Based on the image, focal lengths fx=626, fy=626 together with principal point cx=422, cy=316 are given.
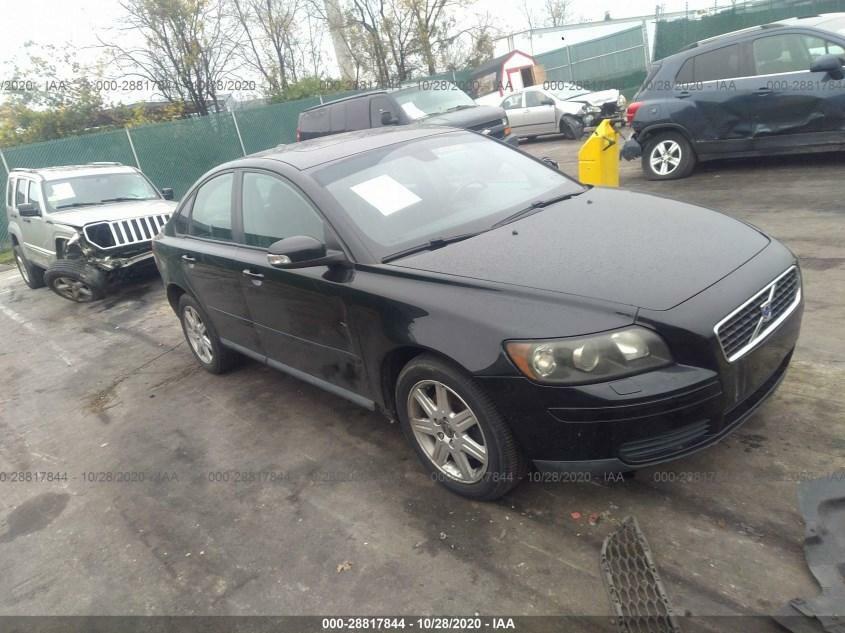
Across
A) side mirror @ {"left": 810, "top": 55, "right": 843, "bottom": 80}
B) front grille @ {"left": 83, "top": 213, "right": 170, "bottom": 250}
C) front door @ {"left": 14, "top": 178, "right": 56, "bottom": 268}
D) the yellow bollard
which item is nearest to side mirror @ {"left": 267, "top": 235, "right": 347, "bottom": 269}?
the yellow bollard

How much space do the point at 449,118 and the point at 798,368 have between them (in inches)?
345

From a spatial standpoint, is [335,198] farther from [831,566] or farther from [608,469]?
[831,566]

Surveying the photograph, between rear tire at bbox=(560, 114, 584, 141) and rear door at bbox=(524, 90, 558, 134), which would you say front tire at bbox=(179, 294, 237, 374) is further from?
rear door at bbox=(524, 90, 558, 134)

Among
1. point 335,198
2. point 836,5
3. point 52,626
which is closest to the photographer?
point 52,626

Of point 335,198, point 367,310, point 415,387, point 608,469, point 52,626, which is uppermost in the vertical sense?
point 335,198

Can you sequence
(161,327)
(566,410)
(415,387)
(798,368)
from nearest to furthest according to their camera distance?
(566,410) < (415,387) < (798,368) < (161,327)

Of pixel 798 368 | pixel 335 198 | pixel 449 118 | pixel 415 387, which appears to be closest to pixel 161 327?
pixel 335 198

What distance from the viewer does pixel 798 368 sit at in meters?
3.64

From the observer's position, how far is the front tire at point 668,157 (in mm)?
8555

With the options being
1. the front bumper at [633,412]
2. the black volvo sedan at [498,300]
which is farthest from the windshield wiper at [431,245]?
the front bumper at [633,412]

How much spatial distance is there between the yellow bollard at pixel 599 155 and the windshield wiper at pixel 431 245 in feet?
16.4

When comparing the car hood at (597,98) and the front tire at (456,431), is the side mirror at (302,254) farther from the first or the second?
the car hood at (597,98)

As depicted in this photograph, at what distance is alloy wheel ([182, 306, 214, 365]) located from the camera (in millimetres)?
5070

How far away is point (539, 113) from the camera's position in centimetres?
1653
